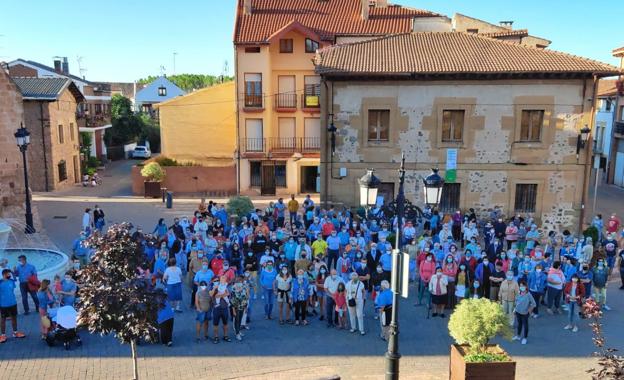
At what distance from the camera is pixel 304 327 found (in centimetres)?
1279

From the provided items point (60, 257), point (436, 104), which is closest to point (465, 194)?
point (436, 104)

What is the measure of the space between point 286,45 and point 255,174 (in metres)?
8.33

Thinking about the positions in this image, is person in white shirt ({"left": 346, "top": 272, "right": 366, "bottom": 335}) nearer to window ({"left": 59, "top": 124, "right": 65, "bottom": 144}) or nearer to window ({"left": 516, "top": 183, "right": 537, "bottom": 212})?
window ({"left": 516, "top": 183, "right": 537, "bottom": 212})

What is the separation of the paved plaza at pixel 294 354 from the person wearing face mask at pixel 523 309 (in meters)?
0.30

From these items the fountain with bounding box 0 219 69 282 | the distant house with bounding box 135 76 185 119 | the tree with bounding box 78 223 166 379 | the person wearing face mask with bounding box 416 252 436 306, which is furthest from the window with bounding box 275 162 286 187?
the distant house with bounding box 135 76 185 119

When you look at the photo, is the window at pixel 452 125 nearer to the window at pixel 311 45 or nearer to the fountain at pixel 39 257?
the window at pixel 311 45

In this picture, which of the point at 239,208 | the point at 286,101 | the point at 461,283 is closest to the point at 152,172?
the point at 286,101

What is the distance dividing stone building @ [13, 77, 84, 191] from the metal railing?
528 inches

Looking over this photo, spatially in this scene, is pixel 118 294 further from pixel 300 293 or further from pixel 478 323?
pixel 478 323

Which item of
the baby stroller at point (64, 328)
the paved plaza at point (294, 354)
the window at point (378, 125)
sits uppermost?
the window at point (378, 125)

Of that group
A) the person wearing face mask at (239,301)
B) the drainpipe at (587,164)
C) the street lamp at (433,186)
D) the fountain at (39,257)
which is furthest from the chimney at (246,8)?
the street lamp at (433,186)

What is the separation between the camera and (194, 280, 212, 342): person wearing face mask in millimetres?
11570

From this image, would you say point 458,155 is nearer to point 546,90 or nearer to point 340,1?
point 546,90

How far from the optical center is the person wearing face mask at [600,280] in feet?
44.3
